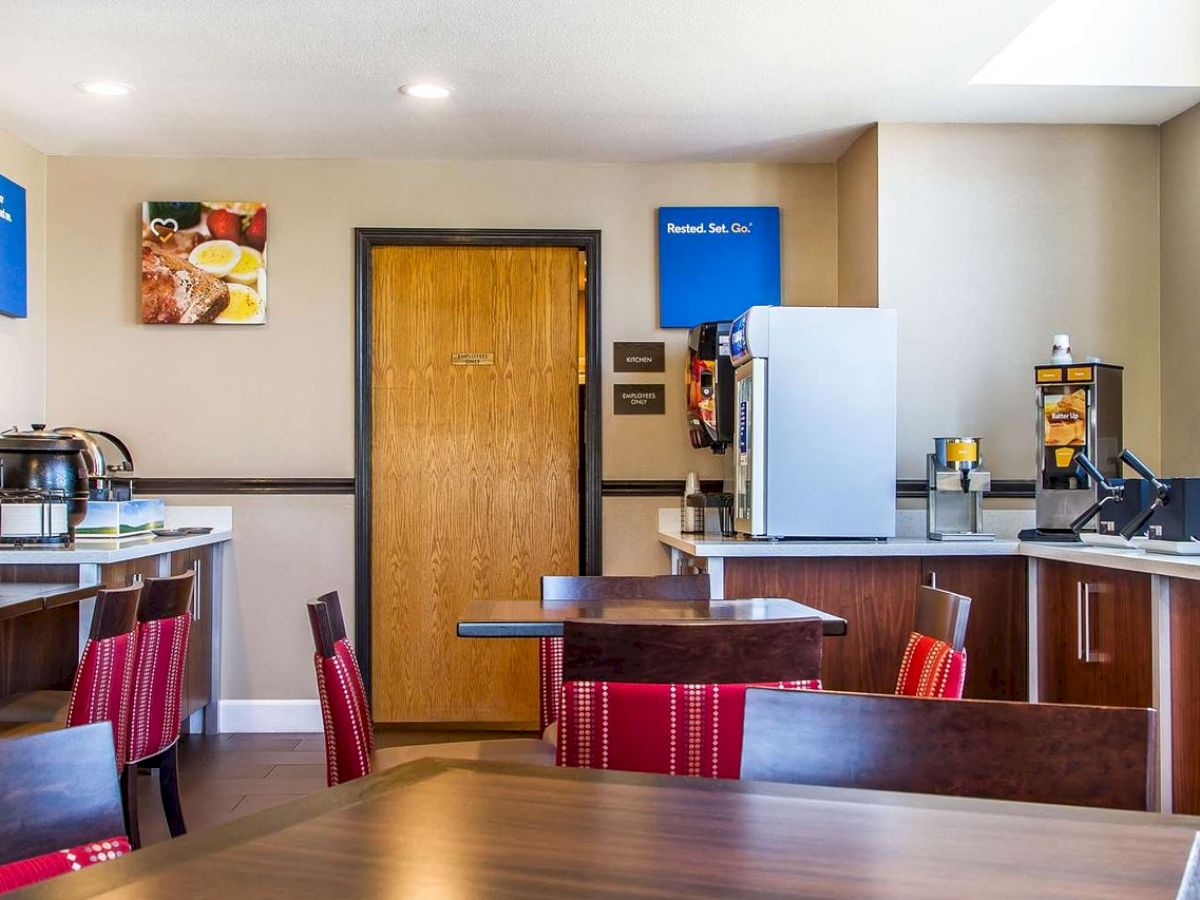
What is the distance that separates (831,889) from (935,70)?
3.82 metres

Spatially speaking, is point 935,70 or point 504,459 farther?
point 504,459

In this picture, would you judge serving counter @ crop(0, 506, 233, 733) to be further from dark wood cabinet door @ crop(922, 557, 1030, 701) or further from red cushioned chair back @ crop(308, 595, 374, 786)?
dark wood cabinet door @ crop(922, 557, 1030, 701)

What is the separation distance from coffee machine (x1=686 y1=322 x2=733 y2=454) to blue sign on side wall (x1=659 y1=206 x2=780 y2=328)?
1.06 feet

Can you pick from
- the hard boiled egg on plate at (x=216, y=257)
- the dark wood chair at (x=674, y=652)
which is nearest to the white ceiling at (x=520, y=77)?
the hard boiled egg on plate at (x=216, y=257)

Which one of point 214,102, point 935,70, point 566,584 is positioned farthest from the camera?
point 214,102

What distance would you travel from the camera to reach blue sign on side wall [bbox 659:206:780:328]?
199 inches

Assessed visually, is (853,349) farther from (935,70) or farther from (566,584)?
(566,584)

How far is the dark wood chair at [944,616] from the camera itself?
1.91 m

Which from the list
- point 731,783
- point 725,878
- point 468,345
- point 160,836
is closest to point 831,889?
point 725,878

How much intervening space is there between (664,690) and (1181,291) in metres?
3.75

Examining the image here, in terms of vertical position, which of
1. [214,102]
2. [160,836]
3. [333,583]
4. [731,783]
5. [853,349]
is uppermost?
[214,102]

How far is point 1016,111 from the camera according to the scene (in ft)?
14.6

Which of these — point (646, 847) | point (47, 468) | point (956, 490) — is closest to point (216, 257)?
point (47, 468)

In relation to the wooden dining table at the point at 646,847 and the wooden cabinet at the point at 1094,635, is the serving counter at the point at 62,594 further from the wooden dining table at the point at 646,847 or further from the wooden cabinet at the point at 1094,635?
the wooden cabinet at the point at 1094,635
